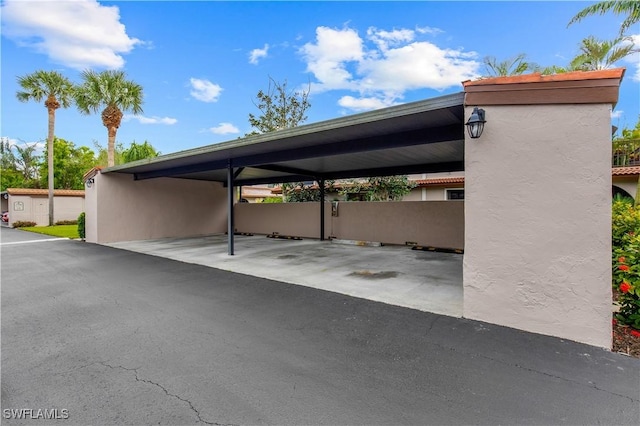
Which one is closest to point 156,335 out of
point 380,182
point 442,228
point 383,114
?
point 383,114

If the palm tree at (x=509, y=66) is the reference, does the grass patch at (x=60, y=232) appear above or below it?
below

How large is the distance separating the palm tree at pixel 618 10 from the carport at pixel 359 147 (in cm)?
593

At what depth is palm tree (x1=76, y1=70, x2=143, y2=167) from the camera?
54.9ft

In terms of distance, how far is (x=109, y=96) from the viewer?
1703 centimetres

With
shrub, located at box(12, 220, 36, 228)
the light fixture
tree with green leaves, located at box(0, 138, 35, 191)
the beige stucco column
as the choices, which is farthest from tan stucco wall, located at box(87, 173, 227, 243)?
tree with green leaves, located at box(0, 138, 35, 191)

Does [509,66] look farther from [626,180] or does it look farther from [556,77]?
[556,77]

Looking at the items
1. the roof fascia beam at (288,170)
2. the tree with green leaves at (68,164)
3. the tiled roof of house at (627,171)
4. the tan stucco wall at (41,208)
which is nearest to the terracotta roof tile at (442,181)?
the tiled roof of house at (627,171)

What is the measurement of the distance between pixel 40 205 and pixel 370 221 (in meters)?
26.4

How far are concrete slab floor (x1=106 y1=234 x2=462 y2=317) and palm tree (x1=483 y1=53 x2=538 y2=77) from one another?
9071mm

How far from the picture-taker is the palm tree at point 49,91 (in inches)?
767

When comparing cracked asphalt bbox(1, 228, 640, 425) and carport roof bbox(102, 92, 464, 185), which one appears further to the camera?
carport roof bbox(102, 92, 464, 185)

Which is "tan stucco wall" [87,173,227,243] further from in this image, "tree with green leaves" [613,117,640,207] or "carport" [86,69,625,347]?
"tree with green leaves" [613,117,640,207]

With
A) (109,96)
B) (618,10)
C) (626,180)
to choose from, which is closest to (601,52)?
(618,10)

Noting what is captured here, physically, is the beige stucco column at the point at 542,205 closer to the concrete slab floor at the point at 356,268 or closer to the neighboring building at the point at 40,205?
the concrete slab floor at the point at 356,268
